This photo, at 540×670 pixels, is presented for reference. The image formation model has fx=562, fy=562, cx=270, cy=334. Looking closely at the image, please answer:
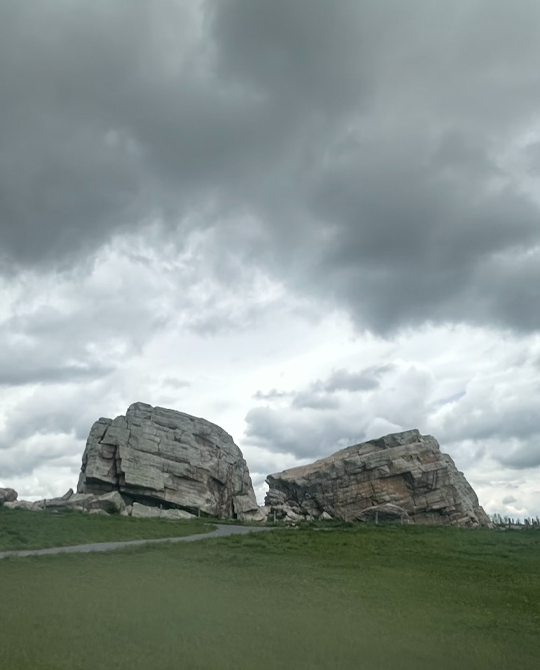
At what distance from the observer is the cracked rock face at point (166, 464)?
73500 millimetres

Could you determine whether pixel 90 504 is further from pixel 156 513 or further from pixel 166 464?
pixel 166 464

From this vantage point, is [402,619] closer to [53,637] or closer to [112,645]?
[112,645]

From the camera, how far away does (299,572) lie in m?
27.5

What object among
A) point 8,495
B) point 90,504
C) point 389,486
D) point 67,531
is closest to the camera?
point 67,531

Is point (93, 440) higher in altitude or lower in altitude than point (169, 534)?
higher

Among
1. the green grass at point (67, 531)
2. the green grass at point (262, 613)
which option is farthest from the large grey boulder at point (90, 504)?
the green grass at point (262, 613)

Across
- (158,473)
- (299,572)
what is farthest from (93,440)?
(299,572)

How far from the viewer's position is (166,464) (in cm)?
7744

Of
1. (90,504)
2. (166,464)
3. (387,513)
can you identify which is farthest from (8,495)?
(387,513)

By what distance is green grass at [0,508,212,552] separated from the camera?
3381 cm

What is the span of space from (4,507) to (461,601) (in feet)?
167

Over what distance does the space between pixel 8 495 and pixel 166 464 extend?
20087 millimetres

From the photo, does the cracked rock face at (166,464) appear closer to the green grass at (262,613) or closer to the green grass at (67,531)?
the green grass at (67,531)

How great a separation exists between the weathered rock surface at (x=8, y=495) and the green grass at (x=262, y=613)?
40511mm
